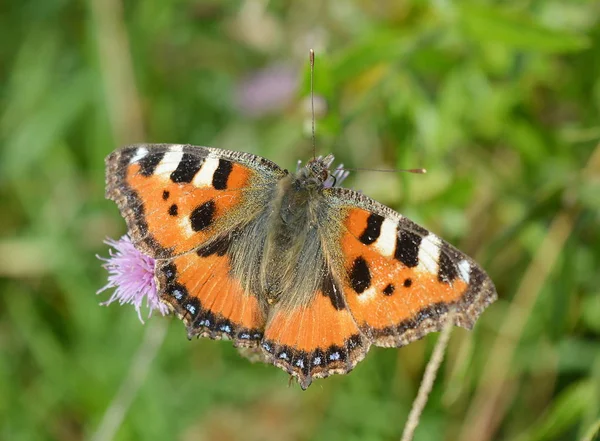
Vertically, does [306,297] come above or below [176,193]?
below

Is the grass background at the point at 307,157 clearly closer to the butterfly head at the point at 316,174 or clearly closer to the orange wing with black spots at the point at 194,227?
the butterfly head at the point at 316,174

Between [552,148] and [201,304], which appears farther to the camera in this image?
[552,148]

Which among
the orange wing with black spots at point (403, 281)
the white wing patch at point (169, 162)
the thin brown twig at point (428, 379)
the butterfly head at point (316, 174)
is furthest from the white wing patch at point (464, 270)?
the white wing patch at point (169, 162)

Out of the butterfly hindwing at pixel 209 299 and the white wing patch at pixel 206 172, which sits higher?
the white wing patch at pixel 206 172

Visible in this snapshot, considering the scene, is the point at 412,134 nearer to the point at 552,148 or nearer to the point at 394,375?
the point at 552,148

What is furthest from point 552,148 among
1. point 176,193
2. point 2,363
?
point 2,363

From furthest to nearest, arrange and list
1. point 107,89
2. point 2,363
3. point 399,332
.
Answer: point 107,89, point 2,363, point 399,332

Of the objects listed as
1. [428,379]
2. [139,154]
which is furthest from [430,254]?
[139,154]

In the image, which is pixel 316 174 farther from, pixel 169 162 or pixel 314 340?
pixel 314 340
